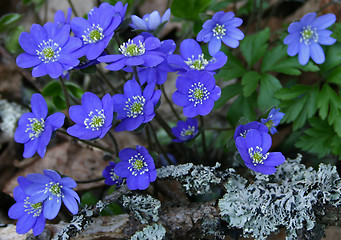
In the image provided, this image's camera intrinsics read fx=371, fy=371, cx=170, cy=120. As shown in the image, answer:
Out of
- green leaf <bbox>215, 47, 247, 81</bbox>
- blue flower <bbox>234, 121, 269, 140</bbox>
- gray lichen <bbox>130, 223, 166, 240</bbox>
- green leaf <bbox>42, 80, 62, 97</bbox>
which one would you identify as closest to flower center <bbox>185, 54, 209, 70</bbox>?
blue flower <bbox>234, 121, 269, 140</bbox>

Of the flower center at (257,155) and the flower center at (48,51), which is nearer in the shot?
the flower center at (257,155)

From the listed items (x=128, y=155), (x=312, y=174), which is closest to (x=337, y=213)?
(x=312, y=174)

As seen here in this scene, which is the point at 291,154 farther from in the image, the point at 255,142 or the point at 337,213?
the point at 255,142

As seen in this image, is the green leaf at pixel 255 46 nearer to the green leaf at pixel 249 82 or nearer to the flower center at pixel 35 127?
the green leaf at pixel 249 82

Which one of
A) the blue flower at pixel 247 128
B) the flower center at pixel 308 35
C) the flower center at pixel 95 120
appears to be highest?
the flower center at pixel 308 35

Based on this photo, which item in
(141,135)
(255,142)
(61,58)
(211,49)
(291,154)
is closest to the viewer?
(255,142)

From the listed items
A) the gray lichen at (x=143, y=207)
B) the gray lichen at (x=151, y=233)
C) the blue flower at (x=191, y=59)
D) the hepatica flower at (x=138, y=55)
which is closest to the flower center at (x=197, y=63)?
the blue flower at (x=191, y=59)

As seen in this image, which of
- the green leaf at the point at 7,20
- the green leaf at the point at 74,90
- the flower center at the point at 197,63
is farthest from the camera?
the green leaf at the point at 7,20
